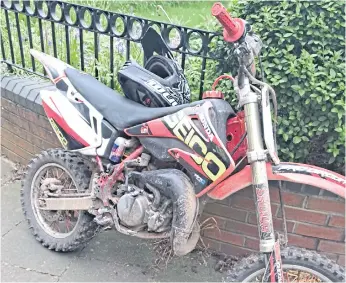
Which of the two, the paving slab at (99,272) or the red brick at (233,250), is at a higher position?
the red brick at (233,250)

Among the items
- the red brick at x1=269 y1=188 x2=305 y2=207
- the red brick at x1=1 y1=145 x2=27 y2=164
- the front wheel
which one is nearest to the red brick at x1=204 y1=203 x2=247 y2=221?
the red brick at x1=269 y1=188 x2=305 y2=207

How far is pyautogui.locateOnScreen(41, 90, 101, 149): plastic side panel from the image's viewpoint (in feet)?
8.82

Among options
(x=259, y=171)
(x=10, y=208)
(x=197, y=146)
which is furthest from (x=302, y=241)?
(x=10, y=208)

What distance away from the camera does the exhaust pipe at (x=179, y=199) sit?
2338 mm

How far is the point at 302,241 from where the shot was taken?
269cm

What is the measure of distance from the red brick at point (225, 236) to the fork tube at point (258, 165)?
796 mm

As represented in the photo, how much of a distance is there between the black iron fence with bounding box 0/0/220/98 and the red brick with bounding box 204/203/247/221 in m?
0.77

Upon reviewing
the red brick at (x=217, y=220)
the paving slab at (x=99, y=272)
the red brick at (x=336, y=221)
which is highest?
the red brick at (x=336, y=221)

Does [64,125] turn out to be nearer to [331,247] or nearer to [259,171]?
[259,171]

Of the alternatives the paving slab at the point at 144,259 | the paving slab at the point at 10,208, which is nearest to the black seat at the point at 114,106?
the paving slab at the point at 144,259

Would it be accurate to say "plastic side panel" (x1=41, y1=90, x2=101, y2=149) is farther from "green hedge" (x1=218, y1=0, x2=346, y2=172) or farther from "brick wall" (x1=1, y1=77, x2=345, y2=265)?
"green hedge" (x1=218, y1=0, x2=346, y2=172)

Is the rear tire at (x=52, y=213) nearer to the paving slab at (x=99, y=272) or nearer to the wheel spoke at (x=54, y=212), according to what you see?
the wheel spoke at (x=54, y=212)

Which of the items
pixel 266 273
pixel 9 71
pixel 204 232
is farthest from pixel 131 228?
pixel 9 71

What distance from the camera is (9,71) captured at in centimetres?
410
